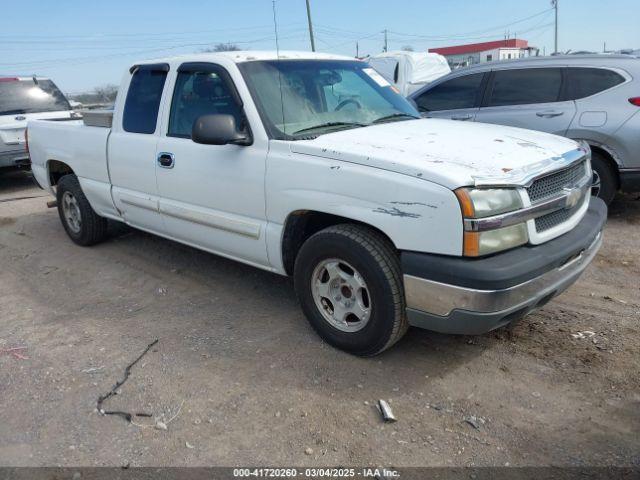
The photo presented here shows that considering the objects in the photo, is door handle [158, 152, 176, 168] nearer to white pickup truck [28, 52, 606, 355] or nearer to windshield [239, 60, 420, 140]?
white pickup truck [28, 52, 606, 355]

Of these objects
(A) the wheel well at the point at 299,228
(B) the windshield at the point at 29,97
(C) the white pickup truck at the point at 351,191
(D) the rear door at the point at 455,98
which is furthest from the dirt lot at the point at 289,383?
(B) the windshield at the point at 29,97

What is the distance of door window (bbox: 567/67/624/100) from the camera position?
19.3ft

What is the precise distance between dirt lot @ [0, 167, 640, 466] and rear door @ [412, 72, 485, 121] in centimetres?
280

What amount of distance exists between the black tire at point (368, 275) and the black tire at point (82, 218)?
126 inches

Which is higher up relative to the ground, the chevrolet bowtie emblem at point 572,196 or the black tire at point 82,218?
the chevrolet bowtie emblem at point 572,196

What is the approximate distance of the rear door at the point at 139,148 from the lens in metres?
4.47

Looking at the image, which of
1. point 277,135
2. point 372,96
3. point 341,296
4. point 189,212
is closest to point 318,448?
point 341,296

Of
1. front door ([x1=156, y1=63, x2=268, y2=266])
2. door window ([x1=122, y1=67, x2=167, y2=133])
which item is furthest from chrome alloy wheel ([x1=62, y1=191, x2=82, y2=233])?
front door ([x1=156, y1=63, x2=268, y2=266])

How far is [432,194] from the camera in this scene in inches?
109

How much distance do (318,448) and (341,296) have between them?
1008 mm

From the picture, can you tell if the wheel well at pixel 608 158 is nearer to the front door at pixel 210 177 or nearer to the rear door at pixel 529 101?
the rear door at pixel 529 101

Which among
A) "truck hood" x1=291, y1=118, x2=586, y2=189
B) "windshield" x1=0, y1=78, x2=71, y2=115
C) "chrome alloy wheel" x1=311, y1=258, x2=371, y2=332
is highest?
"windshield" x1=0, y1=78, x2=71, y2=115

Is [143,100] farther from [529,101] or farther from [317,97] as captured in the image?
[529,101]

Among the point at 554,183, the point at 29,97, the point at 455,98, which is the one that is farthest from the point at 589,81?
the point at 29,97
